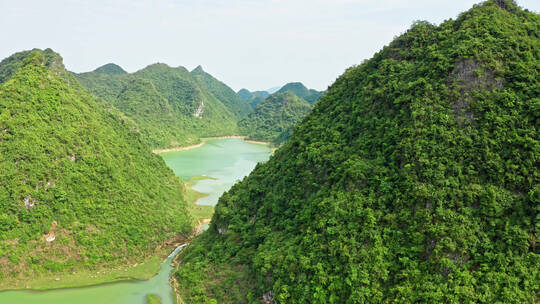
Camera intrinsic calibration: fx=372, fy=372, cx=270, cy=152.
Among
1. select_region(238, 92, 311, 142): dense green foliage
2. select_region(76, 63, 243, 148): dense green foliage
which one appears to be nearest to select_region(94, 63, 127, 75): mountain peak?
select_region(76, 63, 243, 148): dense green foliage

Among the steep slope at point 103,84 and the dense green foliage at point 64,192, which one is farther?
the steep slope at point 103,84

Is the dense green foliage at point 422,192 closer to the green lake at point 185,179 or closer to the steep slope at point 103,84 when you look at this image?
the green lake at point 185,179

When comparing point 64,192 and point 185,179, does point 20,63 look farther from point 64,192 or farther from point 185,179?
point 64,192

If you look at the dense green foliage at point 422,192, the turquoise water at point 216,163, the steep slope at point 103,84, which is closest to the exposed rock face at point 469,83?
the dense green foliage at point 422,192

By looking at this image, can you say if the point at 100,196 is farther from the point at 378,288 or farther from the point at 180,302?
the point at 378,288

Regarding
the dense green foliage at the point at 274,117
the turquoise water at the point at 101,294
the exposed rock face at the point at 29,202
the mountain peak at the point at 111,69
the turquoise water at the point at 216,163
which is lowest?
the turquoise water at the point at 101,294

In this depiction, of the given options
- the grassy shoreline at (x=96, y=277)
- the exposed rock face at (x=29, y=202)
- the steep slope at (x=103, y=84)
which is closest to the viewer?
the grassy shoreline at (x=96, y=277)
